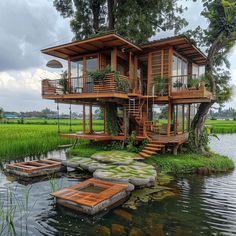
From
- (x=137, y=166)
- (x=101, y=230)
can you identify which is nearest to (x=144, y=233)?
(x=101, y=230)

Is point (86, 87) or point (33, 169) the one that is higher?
point (86, 87)

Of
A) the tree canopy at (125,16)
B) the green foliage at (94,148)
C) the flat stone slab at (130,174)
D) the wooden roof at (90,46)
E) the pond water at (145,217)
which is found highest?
the tree canopy at (125,16)

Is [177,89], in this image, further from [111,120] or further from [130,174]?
[130,174]

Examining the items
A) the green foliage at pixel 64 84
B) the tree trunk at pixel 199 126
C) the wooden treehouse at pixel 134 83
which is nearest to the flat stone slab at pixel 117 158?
the wooden treehouse at pixel 134 83

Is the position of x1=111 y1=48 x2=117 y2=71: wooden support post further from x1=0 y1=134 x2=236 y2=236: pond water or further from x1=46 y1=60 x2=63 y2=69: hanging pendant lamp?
x1=0 y1=134 x2=236 y2=236: pond water

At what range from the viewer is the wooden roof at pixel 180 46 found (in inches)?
460

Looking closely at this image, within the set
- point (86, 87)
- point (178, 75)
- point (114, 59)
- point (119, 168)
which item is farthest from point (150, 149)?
point (114, 59)

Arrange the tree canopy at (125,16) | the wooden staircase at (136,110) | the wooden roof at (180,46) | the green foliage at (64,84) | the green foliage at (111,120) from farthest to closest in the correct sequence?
the tree canopy at (125,16), the green foliage at (111,120), the green foliage at (64,84), the wooden staircase at (136,110), the wooden roof at (180,46)

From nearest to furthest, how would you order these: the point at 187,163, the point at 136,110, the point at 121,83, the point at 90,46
Answer: the point at 187,163 < the point at 121,83 < the point at 90,46 < the point at 136,110

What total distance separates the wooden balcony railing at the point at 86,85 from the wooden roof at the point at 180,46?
2.41m

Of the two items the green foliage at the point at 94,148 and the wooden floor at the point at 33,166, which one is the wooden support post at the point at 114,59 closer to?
the green foliage at the point at 94,148

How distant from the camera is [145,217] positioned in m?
5.75

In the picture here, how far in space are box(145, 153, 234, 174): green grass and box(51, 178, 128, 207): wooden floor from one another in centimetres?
418

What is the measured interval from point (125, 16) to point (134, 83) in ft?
20.8
